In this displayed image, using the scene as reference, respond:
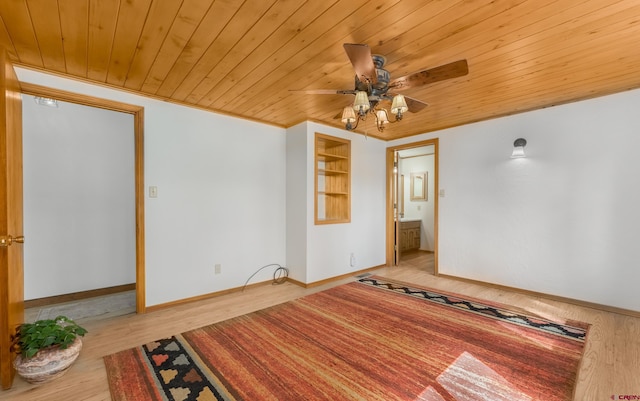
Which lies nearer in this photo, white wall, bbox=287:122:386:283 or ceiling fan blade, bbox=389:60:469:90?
ceiling fan blade, bbox=389:60:469:90

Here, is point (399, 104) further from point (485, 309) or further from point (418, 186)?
point (418, 186)

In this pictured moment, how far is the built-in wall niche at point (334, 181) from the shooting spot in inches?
172

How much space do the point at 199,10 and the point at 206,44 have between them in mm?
365

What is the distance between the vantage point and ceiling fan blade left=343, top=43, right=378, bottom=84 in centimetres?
157

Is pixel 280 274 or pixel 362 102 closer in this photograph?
pixel 362 102

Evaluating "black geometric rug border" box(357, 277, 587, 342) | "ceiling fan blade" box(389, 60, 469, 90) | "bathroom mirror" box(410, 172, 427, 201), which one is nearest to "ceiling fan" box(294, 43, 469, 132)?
"ceiling fan blade" box(389, 60, 469, 90)

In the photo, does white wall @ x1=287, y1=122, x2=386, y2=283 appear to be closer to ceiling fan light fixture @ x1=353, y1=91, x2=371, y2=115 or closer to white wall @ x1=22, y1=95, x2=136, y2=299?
ceiling fan light fixture @ x1=353, y1=91, x2=371, y2=115

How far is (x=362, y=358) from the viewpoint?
207 cm

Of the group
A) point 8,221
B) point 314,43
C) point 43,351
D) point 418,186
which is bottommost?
point 43,351

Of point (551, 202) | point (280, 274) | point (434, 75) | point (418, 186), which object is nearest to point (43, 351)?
point (280, 274)

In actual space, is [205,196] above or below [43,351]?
above

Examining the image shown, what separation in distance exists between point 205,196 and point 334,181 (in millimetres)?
2070

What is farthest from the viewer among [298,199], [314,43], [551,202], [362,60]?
[298,199]

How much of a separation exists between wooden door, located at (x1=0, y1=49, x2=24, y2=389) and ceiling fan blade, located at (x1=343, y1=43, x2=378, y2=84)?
2185mm
